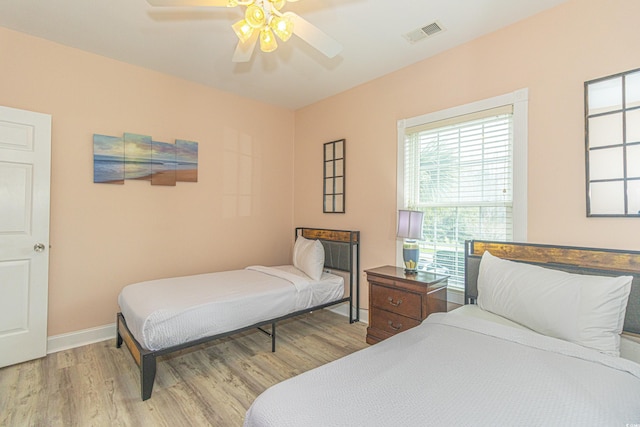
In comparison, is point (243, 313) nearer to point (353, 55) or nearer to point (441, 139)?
point (441, 139)

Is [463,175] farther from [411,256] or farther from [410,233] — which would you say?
[411,256]

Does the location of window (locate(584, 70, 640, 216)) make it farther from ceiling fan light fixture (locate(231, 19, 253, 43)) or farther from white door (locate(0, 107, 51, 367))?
white door (locate(0, 107, 51, 367))

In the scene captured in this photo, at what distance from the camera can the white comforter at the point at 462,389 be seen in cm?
103

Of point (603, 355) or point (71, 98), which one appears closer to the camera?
point (603, 355)

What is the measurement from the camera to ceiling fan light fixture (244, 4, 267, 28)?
1732 mm

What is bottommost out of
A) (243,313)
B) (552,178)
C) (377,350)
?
(243,313)

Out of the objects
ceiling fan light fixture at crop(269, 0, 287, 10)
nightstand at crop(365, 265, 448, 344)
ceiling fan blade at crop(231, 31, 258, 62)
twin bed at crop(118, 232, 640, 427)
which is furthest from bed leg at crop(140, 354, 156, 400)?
ceiling fan light fixture at crop(269, 0, 287, 10)

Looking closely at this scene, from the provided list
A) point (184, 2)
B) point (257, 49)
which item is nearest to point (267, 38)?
point (184, 2)

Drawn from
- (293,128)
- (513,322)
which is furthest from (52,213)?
(513,322)

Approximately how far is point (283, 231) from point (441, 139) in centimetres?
260

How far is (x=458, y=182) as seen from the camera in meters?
2.88

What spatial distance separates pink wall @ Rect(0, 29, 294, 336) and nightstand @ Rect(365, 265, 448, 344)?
A: 1.98 m

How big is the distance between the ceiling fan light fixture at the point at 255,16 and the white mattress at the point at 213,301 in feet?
6.67

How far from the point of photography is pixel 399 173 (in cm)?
331
